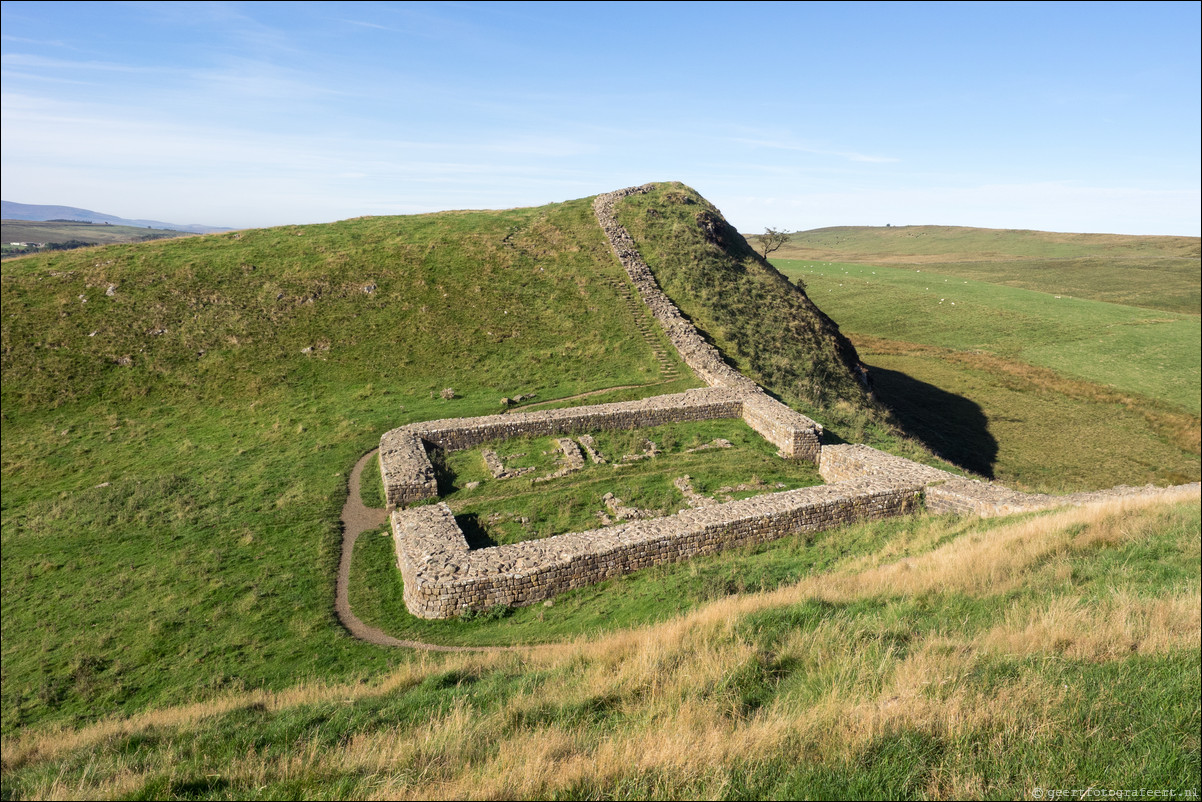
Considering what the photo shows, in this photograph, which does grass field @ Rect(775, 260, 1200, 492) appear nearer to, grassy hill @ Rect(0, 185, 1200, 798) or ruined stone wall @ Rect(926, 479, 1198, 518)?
ruined stone wall @ Rect(926, 479, 1198, 518)

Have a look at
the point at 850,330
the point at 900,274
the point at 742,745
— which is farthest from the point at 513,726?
the point at 900,274

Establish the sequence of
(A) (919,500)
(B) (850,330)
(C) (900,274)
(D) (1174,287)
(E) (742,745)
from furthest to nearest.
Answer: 1. (C) (900,274)
2. (D) (1174,287)
3. (B) (850,330)
4. (A) (919,500)
5. (E) (742,745)

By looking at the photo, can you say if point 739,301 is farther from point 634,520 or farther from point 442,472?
point 442,472

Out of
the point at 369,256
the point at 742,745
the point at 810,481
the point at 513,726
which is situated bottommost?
the point at 810,481

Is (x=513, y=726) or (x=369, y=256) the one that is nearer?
(x=513, y=726)

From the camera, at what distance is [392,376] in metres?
30.1

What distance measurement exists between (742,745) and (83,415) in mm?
32620

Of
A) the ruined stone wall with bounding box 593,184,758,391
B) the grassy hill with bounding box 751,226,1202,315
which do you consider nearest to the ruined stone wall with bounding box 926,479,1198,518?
the ruined stone wall with bounding box 593,184,758,391

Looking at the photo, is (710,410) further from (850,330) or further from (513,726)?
(850,330)

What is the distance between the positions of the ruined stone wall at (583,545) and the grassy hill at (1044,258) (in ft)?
305

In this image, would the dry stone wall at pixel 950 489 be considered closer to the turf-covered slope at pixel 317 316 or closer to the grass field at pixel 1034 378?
the grass field at pixel 1034 378

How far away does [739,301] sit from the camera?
3878cm

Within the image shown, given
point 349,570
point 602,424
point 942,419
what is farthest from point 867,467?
point 942,419

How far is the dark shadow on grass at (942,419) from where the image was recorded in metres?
32.4
